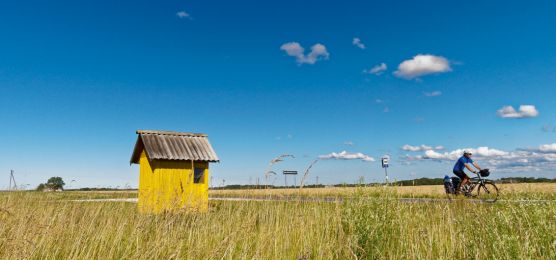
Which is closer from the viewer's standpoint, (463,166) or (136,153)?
(463,166)

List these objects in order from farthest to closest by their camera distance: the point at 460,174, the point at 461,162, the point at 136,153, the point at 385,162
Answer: the point at 385,162 < the point at 136,153 < the point at 460,174 < the point at 461,162

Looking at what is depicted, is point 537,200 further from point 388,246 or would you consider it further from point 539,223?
point 388,246

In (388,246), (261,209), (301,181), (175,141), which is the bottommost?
(388,246)

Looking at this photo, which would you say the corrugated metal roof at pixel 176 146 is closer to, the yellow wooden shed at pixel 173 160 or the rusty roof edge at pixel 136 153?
the yellow wooden shed at pixel 173 160

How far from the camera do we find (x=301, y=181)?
5074 mm

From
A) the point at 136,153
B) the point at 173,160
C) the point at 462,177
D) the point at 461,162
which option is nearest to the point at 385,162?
the point at 462,177

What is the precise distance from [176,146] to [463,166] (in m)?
12.0

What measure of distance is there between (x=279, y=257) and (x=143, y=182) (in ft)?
51.7

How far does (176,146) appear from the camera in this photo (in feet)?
61.3

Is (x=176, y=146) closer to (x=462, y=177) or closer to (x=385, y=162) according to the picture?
(x=462, y=177)

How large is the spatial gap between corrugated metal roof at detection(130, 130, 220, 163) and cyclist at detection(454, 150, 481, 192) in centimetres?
1021

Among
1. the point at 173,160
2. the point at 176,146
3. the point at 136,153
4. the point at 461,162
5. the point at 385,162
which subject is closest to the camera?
the point at 461,162

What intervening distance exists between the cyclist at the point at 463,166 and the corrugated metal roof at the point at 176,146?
33.5ft

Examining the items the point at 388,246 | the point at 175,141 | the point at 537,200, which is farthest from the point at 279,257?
the point at 175,141
